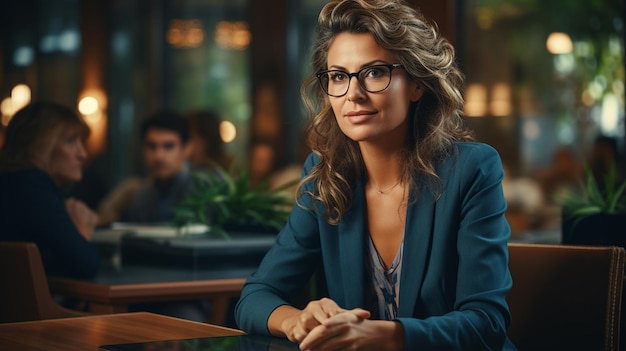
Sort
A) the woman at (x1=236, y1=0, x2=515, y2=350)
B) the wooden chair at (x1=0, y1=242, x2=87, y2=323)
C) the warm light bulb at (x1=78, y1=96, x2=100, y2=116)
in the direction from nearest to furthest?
the woman at (x1=236, y1=0, x2=515, y2=350) → the wooden chair at (x1=0, y1=242, x2=87, y2=323) → the warm light bulb at (x1=78, y1=96, x2=100, y2=116)

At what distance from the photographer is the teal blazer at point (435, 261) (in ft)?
6.45

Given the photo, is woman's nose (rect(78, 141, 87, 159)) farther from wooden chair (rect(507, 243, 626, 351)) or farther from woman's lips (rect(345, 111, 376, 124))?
wooden chair (rect(507, 243, 626, 351))

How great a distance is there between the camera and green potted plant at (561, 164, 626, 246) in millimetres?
2877

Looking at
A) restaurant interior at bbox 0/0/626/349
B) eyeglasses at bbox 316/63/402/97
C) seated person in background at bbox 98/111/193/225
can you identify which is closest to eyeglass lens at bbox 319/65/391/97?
eyeglasses at bbox 316/63/402/97

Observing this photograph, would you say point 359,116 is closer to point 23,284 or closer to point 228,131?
point 23,284

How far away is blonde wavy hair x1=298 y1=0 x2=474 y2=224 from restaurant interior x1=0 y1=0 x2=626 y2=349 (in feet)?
19.5

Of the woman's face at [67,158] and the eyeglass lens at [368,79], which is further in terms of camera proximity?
the woman's face at [67,158]

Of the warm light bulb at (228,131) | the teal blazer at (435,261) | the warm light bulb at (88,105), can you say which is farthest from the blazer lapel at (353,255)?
the warm light bulb at (88,105)

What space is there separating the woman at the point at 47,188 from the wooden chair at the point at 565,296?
5.79ft

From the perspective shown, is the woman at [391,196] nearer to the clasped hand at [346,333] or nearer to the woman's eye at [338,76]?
the woman's eye at [338,76]

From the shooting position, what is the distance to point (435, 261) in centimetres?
214

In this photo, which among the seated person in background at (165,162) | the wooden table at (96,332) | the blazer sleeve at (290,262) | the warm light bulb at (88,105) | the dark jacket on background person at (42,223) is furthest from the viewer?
the warm light bulb at (88,105)

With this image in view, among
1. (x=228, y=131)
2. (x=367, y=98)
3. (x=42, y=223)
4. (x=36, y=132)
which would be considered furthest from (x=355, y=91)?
(x=228, y=131)

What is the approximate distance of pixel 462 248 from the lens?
6.87ft
